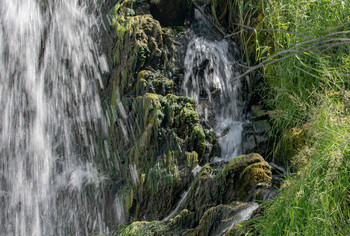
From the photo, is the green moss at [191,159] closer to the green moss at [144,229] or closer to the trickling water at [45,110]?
the green moss at [144,229]

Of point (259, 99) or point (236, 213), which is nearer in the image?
point (236, 213)

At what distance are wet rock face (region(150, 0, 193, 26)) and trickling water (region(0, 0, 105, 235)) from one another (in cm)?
107

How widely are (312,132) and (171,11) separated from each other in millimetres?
4142

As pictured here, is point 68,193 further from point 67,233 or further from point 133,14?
point 133,14

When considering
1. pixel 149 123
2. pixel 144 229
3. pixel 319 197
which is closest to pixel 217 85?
pixel 149 123

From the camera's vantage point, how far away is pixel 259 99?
217 inches

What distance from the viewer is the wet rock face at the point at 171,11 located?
659 centimetres

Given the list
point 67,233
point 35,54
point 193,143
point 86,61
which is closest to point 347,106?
point 193,143

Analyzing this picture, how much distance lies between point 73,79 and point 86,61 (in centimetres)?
36

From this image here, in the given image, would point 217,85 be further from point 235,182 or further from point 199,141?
point 235,182

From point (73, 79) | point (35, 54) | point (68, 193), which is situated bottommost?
point (68, 193)

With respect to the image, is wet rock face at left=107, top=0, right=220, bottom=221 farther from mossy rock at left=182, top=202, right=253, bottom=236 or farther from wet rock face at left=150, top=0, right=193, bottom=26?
mossy rock at left=182, top=202, right=253, bottom=236

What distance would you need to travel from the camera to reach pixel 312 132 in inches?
122

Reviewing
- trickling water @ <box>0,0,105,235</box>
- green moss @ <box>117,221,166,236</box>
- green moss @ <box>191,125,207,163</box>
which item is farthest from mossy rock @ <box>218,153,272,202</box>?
trickling water @ <box>0,0,105,235</box>
